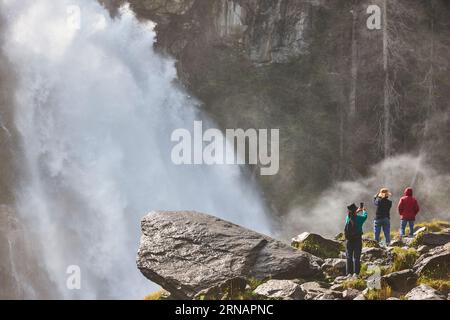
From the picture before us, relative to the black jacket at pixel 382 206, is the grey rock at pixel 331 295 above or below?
below

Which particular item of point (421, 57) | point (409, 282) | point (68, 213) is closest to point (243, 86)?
point (421, 57)

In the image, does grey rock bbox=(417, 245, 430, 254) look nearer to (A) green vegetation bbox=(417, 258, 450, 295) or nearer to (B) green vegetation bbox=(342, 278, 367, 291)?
(A) green vegetation bbox=(417, 258, 450, 295)

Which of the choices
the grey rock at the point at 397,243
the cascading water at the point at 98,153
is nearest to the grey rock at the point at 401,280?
the grey rock at the point at 397,243

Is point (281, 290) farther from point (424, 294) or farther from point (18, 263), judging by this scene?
point (18, 263)

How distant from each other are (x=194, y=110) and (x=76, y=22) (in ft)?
26.8

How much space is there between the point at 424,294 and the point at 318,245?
5.41 metres

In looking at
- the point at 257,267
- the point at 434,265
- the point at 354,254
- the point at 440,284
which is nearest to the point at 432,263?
the point at 434,265

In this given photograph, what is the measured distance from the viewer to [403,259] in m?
12.6

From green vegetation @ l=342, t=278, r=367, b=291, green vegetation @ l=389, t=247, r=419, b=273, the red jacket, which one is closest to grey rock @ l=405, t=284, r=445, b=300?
green vegetation @ l=342, t=278, r=367, b=291

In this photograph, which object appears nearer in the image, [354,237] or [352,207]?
[352,207]

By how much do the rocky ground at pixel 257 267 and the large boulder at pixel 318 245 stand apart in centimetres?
73

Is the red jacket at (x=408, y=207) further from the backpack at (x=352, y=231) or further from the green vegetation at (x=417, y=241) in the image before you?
the backpack at (x=352, y=231)

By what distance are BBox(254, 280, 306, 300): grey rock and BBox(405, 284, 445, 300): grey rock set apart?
6.30 feet

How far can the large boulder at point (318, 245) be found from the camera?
14.8 metres
